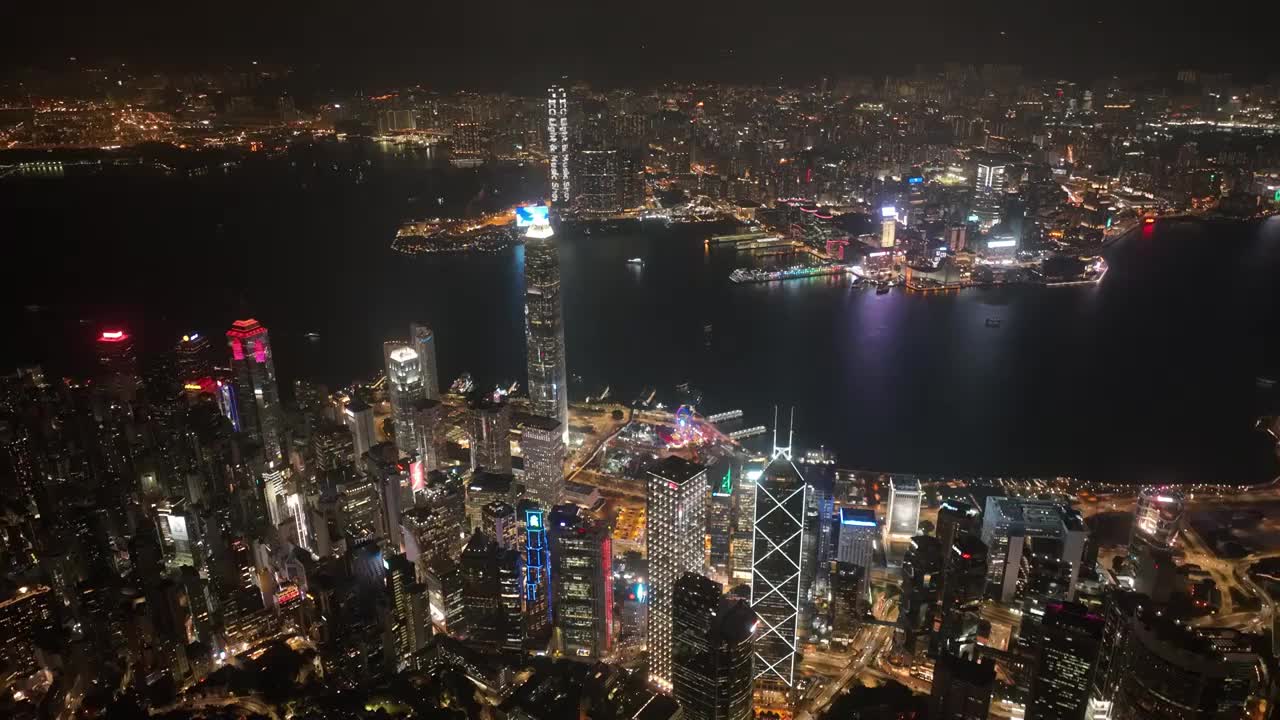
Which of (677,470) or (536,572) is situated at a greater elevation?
(677,470)

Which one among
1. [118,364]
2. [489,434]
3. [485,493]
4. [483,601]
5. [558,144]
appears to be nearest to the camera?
[483,601]

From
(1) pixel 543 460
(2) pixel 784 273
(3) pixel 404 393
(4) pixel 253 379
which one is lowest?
(1) pixel 543 460

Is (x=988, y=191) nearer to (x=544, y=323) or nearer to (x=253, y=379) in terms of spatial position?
(x=544, y=323)

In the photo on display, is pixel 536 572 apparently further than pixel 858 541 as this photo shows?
No

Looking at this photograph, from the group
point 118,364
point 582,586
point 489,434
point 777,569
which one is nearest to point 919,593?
point 777,569

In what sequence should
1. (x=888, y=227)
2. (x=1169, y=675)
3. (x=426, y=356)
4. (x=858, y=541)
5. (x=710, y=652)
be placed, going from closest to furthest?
(x=1169, y=675) → (x=710, y=652) → (x=858, y=541) → (x=426, y=356) → (x=888, y=227)

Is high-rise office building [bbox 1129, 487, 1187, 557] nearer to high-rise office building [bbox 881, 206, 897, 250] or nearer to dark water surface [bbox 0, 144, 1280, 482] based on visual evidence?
dark water surface [bbox 0, 144, 1280, 482]

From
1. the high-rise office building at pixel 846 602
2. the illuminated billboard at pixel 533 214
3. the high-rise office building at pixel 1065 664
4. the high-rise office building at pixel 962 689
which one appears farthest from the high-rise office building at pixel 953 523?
the illuminated billboard at pixel 533 214
